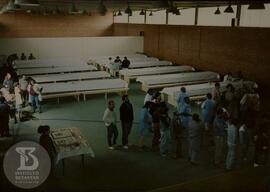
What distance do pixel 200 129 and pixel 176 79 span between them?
24.8ft

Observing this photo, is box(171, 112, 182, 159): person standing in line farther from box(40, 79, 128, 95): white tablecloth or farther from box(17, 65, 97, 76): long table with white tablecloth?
box(17, 65, 97, 76): long table with white tablecloth

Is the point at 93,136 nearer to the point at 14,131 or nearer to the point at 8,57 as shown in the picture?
the point at 14,131

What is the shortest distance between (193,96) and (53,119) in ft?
17.2

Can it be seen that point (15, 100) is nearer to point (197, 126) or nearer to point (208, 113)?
point (208, 113)

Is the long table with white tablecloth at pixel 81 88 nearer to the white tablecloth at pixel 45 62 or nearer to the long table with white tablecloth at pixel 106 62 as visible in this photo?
the long table with white tablecloth at pixel 106 62

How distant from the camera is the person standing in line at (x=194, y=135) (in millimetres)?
6996

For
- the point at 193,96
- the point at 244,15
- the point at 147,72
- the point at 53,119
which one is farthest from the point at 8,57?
the point at 244,15

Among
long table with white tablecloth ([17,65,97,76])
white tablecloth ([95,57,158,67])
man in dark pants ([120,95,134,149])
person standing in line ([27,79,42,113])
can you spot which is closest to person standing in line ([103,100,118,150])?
man in dark pants ([120,95,134,149])

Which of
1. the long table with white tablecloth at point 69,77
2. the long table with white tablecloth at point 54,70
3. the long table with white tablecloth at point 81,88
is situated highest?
the long table with white tablecloth at point 54,70

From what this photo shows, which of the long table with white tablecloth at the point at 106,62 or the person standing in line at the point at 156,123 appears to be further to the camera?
the long table with white tablecloth at the point at 106,62

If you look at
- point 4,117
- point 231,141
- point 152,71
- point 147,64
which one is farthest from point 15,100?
point 147,64

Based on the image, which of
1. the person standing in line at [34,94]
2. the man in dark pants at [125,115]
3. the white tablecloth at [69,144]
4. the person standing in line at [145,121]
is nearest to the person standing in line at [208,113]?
the person standing in line at [145,121]

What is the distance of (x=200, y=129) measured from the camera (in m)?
7.03

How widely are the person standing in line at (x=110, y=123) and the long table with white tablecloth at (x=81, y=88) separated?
15.7ft
